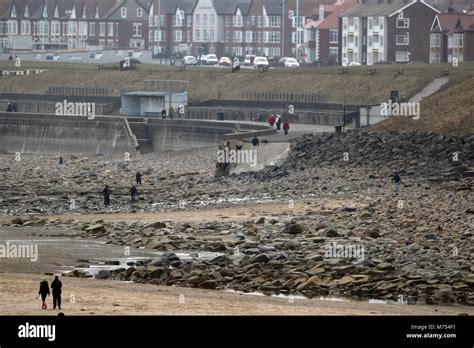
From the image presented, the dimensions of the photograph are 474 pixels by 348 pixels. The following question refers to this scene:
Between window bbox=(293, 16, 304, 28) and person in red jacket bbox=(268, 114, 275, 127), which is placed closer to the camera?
person in red jacket bbox=(268, 114, 275, 127)

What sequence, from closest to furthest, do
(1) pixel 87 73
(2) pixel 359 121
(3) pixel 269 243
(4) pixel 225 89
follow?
(3) pixel 269 243, (2) pixel 359 121, (4) pixel 225 89, (1) pixel 87 73

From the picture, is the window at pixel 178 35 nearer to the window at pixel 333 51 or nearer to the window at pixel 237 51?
the window at pixel 237 51

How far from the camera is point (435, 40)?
432ft

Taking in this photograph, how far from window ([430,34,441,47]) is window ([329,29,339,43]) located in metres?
16.6

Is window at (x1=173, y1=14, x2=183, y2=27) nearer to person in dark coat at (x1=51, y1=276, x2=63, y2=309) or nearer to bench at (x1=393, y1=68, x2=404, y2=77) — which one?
bench at (x1=393, y1=68, x2=404, y2=77)

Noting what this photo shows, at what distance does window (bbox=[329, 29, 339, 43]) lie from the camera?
14738 cm

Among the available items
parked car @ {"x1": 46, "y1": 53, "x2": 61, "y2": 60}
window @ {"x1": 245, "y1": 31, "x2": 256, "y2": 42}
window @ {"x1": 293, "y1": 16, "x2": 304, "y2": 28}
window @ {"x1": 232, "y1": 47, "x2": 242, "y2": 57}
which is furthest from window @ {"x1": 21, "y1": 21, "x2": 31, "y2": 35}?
window @ {"x1": 293, "y1": 16, "x2": 304, "y2": 28}

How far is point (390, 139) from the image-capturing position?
68.1 metres

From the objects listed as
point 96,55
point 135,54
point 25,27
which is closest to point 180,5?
point 25,27

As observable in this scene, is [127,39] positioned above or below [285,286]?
above

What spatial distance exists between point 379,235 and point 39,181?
27.1 m

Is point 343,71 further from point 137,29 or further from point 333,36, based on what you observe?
point 137,29
